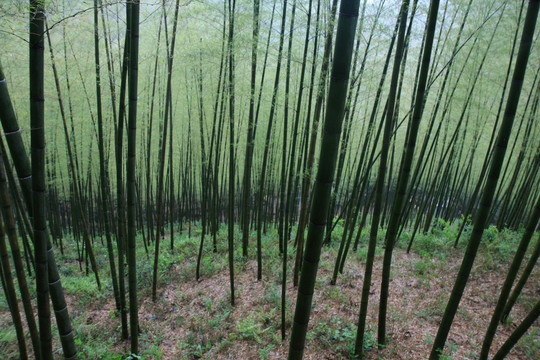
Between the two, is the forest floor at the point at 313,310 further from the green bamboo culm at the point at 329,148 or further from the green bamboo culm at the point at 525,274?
the green bamboo culm at the point at 329,148

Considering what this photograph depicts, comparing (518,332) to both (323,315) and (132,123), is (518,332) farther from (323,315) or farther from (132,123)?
(132,123)

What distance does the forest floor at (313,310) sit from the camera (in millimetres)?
2975

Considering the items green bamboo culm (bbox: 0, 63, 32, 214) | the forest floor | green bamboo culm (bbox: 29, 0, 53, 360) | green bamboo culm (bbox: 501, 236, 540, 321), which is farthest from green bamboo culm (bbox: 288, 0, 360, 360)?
the forest floor

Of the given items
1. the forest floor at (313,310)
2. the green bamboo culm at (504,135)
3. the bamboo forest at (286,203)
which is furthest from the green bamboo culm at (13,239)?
the green bamboo culm at (504,135)

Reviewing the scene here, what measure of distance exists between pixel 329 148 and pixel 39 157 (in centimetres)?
132

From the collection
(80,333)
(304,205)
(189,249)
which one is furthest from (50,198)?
(304,205)

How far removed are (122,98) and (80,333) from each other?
3.16m

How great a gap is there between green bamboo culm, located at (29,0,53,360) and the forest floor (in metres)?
1.78

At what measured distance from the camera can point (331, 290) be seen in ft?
12.8

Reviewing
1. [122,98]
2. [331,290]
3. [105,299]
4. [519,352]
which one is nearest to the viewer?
[122,98]

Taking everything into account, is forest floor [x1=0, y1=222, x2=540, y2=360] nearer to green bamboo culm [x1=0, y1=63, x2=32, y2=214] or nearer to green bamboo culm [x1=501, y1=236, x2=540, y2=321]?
green bamboo culm [x1=501, y1=236, x2=540, y2=321]

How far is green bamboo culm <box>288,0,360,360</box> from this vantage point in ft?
2.98

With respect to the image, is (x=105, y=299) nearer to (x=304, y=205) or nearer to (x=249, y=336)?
(x=249, y=336)

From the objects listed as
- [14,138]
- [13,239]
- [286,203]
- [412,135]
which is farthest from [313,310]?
[14,138]
